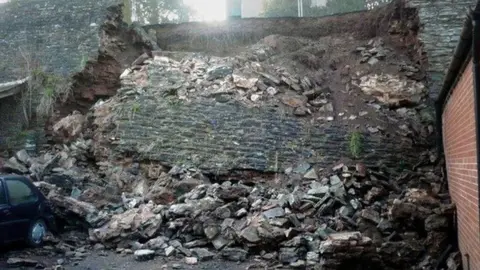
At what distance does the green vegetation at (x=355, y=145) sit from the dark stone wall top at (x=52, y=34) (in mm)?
9051

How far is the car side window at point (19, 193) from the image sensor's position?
866 centimetres

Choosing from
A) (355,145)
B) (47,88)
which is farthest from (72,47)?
(355,145)

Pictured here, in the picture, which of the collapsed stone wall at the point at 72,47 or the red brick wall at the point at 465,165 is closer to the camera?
the red brick wall at the point at 465,165

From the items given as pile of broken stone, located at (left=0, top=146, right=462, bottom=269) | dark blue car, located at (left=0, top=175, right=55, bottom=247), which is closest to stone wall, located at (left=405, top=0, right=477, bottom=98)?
pile of broken stone, located at (left=0, top=146, right=462, bottom=269)

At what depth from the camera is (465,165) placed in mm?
6648

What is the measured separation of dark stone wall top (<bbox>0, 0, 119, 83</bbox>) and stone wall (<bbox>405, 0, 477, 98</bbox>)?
34.2ft

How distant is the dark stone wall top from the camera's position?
614 inches

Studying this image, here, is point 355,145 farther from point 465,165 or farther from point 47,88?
point 47,88

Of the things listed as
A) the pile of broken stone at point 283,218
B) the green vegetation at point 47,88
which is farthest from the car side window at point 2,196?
the green vegetation at point 47,88

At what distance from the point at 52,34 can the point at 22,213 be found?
31.6 feet

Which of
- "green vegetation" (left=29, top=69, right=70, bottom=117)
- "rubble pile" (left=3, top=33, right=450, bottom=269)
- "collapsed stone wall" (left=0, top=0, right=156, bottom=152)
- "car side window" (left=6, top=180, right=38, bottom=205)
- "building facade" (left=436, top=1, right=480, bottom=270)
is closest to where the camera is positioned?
"building facade" (left=436, top=1, right=480, bottom=270)

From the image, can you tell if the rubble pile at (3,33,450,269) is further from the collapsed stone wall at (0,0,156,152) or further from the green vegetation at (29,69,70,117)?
the collapsed stone wall at (0,0,156,152)

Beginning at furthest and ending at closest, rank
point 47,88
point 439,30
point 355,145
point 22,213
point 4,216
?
point 47,88 < point 439,30 < point 355,145 < point 22,213 < point 4,216

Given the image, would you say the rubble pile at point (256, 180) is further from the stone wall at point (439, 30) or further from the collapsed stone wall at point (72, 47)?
the collapsed stone wall at point (72, 47)
